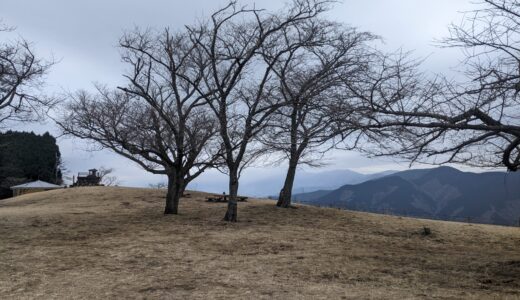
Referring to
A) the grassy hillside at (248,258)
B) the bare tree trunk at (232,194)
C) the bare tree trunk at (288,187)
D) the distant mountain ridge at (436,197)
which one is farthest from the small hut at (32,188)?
the bare tree trunk at (232,194)

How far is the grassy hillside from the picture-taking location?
6.41 m

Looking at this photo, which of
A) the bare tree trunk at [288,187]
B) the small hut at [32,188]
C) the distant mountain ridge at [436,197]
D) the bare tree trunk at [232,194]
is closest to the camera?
the bare tree trunk at [232,194]

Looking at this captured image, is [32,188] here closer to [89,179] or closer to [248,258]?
[89,179]

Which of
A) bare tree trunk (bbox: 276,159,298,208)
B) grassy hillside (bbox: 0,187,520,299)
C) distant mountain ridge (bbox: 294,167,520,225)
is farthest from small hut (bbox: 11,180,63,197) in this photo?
bare tree trunk (bbox: 276,159,298,208)

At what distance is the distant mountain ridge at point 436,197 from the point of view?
23.8 m

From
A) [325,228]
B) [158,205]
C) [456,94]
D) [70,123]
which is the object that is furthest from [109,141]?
[456,94]

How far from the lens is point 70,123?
16.6m

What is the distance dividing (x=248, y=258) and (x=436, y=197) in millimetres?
27698

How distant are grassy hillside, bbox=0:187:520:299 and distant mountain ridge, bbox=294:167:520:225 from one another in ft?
26.8

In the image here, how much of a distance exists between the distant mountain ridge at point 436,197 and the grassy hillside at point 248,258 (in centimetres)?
816

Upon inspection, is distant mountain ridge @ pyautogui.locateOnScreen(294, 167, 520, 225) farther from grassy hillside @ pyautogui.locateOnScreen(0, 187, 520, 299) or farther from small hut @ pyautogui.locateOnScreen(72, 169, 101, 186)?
small hut @ pyautogui.locateOnScreen(72, 169, 101, 186)

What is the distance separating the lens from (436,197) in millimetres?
33531

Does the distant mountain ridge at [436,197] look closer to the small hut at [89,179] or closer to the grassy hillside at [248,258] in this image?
the grassy hillside at [248,258]

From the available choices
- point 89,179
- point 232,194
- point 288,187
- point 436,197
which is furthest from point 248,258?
point 89,179
